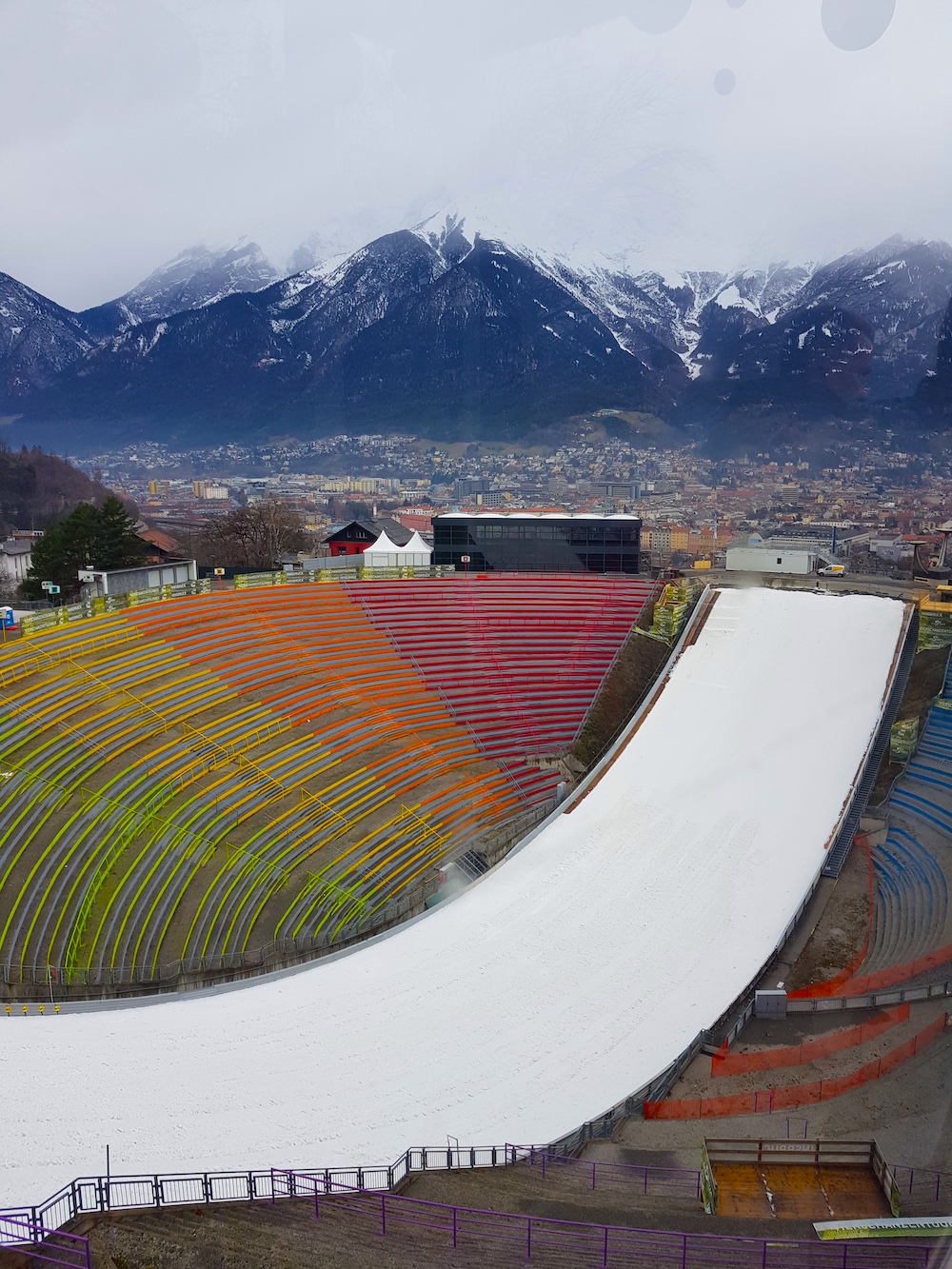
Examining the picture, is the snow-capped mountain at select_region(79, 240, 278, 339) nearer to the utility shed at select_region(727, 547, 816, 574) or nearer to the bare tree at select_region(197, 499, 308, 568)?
the bare tree at select_region(197, 499, 308, 568)

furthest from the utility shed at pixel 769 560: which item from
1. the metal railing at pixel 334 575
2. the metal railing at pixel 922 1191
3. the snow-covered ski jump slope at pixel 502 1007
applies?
the metal railing at pixel 922 1191

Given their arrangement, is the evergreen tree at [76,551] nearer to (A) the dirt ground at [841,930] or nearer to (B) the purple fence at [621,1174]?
(A) the dirt ground at [841,930]

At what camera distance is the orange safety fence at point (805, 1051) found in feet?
25.6

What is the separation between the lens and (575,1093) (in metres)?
7.68

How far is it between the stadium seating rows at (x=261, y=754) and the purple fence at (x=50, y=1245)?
517 cm

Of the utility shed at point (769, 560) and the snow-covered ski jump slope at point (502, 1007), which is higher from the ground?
the utility shed at point (769, 560)

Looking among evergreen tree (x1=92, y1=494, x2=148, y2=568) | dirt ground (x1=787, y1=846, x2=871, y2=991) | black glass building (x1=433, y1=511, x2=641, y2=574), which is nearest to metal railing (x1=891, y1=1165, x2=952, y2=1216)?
dirt ground (x1=787, y1=846, x2=871, y2=991)

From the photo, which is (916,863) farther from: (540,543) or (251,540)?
(251,540)

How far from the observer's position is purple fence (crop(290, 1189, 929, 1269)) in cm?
480

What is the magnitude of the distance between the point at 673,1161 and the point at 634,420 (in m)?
38.3

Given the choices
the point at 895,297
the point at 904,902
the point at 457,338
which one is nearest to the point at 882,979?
the point at 904,902

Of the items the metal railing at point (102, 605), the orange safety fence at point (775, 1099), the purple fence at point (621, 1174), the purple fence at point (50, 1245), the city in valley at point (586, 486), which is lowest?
the orange safety fence at point (775, 1099)

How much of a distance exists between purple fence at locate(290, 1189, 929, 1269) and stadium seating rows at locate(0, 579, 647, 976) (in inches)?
217

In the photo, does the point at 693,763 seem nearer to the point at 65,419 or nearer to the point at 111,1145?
the point at 111,1145
